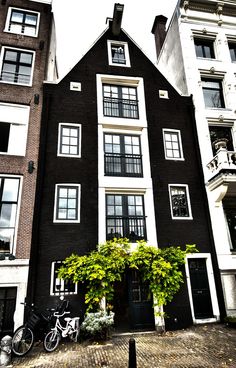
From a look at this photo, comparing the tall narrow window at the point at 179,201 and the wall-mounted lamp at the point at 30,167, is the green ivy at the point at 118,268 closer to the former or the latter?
the tall narrow window at the point at 179,201

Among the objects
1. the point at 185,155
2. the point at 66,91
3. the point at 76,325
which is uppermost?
the point at 66,91

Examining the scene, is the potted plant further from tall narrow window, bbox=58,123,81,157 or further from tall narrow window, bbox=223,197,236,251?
tall narrow window, bbox=223,197,236,251

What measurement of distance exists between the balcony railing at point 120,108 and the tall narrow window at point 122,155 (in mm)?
1302

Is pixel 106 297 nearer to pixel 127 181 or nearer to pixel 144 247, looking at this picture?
pixel 144 247

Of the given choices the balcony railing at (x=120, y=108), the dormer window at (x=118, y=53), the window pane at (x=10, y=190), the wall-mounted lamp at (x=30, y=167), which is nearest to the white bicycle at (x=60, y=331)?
the window pane at (x=10, y=190)

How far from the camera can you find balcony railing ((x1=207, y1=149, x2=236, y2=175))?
470 inches

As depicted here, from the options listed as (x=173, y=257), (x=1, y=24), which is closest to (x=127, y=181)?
(x=173, y=257)

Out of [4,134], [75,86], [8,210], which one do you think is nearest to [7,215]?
[8,210]

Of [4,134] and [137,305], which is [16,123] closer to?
[4,134]

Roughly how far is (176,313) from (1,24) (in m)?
17.9

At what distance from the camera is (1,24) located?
46.9 ft

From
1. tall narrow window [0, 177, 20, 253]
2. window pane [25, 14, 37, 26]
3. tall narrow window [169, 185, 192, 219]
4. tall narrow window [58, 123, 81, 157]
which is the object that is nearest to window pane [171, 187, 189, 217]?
tall narrow window [169, 185, 192, 219]

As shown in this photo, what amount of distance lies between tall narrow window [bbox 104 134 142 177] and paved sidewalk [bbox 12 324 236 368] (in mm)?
7340

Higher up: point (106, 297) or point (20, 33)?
point (20, 33)
